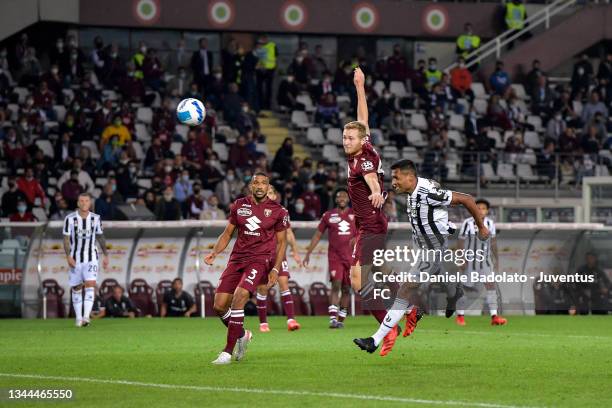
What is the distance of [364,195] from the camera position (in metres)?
14.3

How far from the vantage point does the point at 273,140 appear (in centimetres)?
3541

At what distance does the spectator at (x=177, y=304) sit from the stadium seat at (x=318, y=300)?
250 centimetres

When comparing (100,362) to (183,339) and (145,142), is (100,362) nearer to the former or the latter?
(183,339)

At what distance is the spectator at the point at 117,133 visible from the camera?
30484 mm

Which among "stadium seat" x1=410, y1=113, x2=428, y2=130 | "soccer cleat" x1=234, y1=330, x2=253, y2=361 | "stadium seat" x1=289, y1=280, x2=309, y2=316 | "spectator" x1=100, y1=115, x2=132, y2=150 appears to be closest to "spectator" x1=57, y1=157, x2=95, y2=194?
"spectator" x1=100, y1=115, x2=132, y2=150

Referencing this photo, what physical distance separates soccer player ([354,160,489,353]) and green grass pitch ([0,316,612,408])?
18.2 inches

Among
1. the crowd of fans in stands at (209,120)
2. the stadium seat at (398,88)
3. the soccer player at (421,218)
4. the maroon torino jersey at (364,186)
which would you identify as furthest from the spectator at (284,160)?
the soccer player at (421,218)

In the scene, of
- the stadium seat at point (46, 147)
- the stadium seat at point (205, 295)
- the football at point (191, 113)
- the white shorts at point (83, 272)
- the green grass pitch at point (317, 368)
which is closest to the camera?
the green grass pitch at point (317, 368)

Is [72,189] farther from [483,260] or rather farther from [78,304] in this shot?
[483,260]

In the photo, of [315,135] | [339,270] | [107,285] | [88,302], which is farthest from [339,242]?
[315,135]

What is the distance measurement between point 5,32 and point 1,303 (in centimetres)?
1155

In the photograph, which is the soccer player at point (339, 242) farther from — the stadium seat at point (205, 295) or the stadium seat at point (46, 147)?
the stadium seat at point (46, 147)

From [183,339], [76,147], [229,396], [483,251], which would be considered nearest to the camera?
[229,396]

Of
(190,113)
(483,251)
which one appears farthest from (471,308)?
(190,113)
